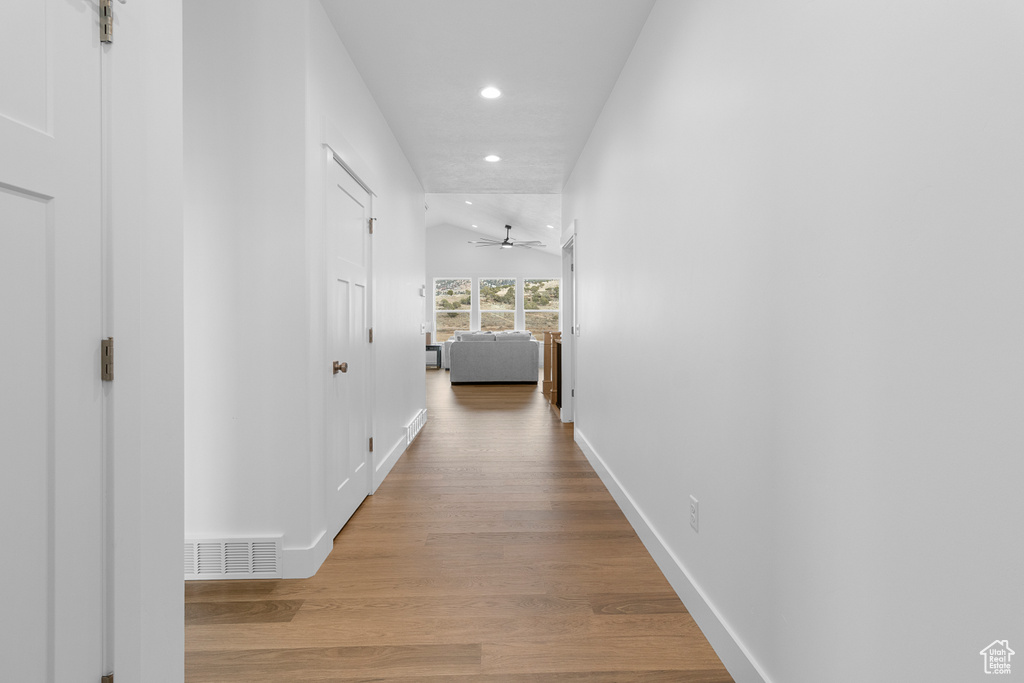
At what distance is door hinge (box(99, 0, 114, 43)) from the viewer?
3.33 ft

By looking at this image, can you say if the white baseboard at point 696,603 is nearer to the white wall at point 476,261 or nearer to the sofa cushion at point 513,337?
the sofa cushion at point 513,337

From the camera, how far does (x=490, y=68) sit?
2791mm

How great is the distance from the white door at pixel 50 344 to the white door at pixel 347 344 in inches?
49.5

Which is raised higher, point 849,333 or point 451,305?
point 451,305

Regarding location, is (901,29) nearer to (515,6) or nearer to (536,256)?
(515,6)

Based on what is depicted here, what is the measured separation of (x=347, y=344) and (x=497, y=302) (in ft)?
31.3

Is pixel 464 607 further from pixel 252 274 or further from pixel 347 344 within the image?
pixel 252 274

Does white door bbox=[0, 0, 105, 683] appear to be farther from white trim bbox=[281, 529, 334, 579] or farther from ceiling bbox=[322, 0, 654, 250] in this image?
ceiling bbox=[322, 0, 654, 250]

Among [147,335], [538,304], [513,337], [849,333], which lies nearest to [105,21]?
[147,335]

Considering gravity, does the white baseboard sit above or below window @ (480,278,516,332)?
below

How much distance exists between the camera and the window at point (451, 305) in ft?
39.3

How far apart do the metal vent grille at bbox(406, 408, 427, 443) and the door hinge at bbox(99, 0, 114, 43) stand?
3457 millimetres

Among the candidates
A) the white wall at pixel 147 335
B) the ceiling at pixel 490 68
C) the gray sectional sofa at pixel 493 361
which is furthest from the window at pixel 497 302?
the white wall at pixel 147 335

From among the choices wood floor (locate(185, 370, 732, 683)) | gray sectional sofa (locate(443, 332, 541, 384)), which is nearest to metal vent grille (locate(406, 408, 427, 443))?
wood floor (locate(185, 370, 732, 683))
